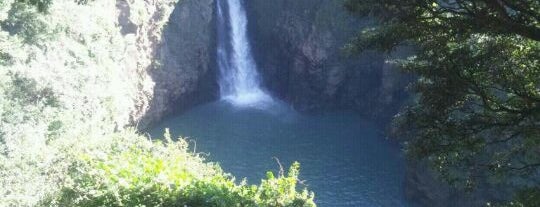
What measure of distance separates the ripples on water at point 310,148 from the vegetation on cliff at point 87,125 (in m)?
5.60

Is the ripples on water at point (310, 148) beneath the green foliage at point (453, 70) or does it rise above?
above

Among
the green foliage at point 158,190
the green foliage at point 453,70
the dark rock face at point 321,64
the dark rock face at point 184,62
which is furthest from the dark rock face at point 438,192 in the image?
the dark rock face at point 184,62

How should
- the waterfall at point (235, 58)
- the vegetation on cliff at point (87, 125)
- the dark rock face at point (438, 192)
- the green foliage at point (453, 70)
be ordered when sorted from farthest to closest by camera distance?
the waterfall at point (235, 58) < the dark rock face at point (438, 192) < the vegetation on cliff at point (87, 125) < the green foliage at point (453, 70)

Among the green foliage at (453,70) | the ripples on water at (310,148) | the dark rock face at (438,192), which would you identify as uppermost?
the ripples on water at (310,148)

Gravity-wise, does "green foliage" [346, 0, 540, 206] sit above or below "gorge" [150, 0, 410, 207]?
below

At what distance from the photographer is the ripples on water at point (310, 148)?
2780 cm

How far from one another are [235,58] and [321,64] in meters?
7.88

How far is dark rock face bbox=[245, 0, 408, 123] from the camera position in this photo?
37250 millimetres

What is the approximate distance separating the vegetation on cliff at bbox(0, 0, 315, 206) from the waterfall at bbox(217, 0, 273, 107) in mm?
7852

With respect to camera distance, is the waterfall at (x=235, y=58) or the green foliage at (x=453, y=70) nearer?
the green foliage at (x=453, y=70)

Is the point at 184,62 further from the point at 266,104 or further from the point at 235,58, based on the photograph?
the point at 266,104

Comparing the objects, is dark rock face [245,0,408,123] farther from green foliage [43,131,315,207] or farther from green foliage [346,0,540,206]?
green foliage [43,131,315,207]

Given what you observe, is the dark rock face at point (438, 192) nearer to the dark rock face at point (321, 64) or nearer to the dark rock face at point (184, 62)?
the dark rock face at point (321, 64)

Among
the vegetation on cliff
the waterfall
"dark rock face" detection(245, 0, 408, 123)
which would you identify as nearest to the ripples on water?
"dark rock face" detection(245, 0, 408, 123)
